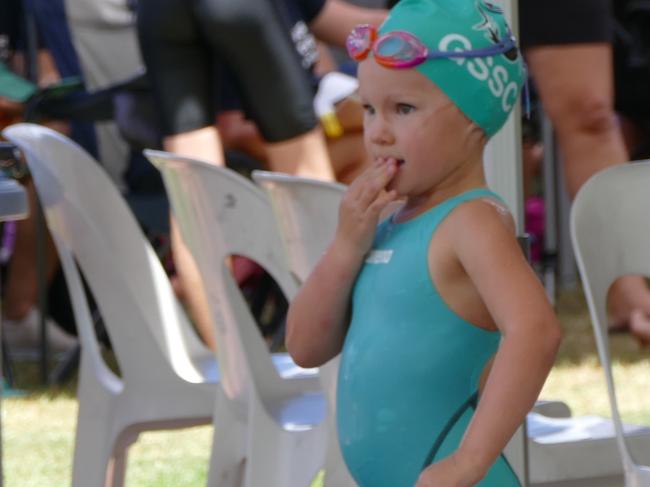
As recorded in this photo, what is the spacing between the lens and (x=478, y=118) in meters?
1.72

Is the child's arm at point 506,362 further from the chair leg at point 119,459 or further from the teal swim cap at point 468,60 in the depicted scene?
the chair leg at point 119,459

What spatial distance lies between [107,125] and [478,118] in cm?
445

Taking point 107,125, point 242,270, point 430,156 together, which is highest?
point 430,156

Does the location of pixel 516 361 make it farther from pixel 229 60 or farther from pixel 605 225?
pixel 229 60

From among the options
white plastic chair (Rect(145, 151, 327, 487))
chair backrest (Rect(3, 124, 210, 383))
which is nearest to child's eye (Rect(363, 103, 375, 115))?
white plastic chair (Rect(145, 151, 327, 487))

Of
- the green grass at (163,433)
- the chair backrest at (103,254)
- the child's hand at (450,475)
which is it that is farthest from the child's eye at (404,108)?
the green grass at (163,433)

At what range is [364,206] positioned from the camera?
173 centimetres

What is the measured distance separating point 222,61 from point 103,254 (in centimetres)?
145

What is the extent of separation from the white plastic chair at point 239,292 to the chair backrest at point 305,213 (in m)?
0.16

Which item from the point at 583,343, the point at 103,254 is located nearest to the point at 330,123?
the point at 583,343

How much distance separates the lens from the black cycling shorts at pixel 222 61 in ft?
13.5

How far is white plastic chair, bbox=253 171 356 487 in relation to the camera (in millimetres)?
2385

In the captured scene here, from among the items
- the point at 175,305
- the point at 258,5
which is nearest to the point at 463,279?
the point at 175,305

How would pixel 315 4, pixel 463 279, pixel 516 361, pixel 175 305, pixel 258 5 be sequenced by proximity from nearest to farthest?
pixel 516 361
pixel 463 279
pixel 175 305
pixel 258 5
pixel 315 4
